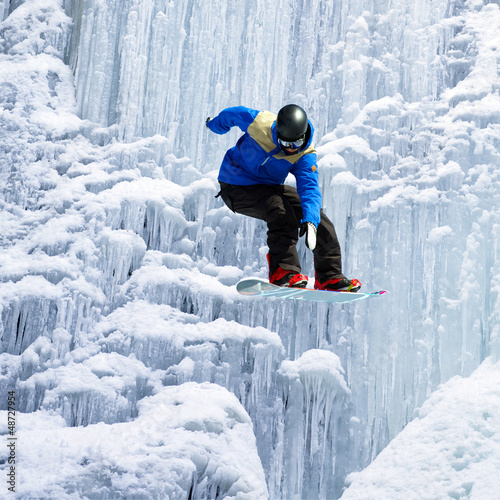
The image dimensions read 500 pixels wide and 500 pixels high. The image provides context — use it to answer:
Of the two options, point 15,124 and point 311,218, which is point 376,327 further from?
point 15,124

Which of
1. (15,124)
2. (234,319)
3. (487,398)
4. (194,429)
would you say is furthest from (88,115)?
(487,398)

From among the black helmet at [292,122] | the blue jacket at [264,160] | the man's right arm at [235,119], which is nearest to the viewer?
the black helmet at [292,122]

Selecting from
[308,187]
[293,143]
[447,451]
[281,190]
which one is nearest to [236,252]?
[281,190]

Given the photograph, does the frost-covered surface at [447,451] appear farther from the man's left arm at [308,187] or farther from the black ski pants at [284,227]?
the man's left arm at [308,187]

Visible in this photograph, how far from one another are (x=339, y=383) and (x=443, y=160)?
2.06 m

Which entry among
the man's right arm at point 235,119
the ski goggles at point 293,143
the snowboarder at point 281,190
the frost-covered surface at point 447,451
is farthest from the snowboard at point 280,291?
the frost-covered surface at point 447,451

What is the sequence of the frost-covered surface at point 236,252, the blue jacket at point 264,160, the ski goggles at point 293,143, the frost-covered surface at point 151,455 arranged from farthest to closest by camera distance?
the frost-covered surface at point 236,252
the frost-covered surface at point 151,455
the blue jacket at point 264,160
the ski goggles at point 293,143

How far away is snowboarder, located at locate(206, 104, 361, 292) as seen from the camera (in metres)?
3.41

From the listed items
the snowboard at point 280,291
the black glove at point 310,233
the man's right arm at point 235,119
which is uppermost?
the man's right arm at point 235,119

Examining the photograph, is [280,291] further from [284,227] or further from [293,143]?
[293,143]

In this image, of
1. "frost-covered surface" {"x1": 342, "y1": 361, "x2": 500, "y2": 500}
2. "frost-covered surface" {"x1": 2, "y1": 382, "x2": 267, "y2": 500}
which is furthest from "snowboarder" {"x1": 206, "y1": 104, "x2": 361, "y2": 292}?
"frost-covered surface" {"x1": 342, "y1": 361, "x2": 500, "y2": 500}

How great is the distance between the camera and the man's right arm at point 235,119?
3617mm

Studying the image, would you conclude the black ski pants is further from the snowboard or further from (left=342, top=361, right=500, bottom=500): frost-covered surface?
(left=342, top=361, right=500, bottom=500): frost-covered surface

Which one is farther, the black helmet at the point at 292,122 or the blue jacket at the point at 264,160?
the blue jacket at the point at 264,160
